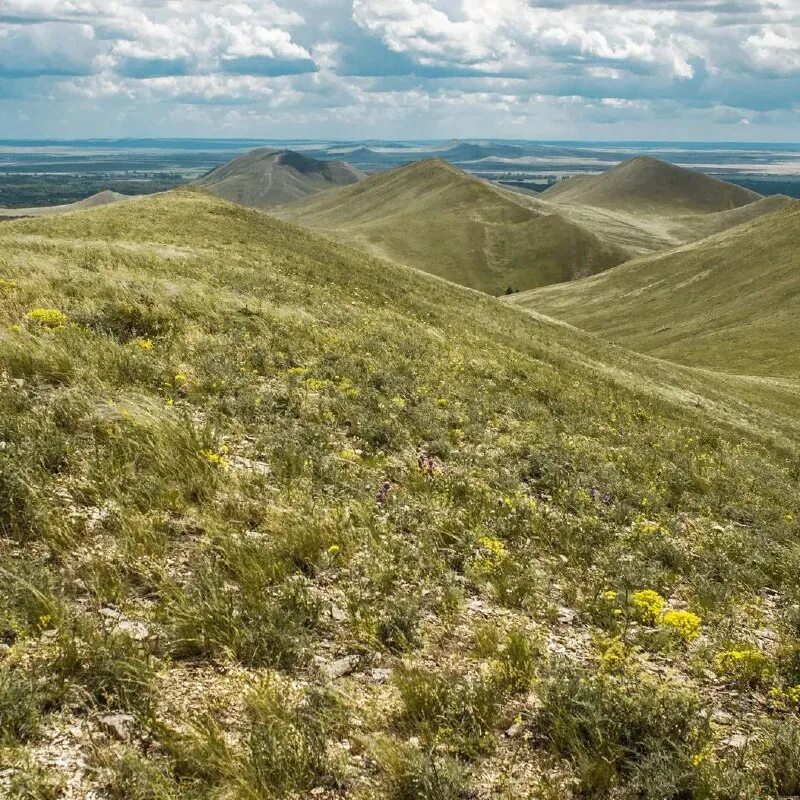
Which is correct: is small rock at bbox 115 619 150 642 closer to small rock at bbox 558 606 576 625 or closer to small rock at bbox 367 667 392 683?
small rock at bbox 367 667 392 683

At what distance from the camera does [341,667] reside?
19.8 ft

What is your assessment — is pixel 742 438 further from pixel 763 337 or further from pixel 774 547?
pixel 763 337

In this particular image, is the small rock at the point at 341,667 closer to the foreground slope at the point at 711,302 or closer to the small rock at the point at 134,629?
the small rock at the point at 134,629

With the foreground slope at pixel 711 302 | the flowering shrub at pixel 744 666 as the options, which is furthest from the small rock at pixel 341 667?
the foreground slope at pixel 711 302

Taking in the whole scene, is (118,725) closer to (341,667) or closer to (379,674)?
(341,667)

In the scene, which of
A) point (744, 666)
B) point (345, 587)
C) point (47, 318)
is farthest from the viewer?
point (47, 318)

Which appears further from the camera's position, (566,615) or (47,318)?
(47,318)

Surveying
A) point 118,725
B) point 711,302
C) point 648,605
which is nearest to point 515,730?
point 648,605

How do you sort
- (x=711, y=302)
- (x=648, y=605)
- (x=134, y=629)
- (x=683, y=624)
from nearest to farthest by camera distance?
(x=134, y=629) < (x=683, y=624) < (x=648, y=605) < (x=711, y=302)

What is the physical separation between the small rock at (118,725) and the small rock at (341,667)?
174cm

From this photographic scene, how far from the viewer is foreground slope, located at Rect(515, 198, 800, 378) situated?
2931 inches

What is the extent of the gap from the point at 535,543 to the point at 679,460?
29.1 feet

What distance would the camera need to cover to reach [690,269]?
113 metres

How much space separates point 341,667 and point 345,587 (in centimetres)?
118
